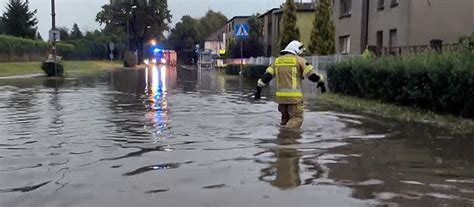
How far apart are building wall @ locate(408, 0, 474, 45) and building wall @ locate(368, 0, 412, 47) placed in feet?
1.19

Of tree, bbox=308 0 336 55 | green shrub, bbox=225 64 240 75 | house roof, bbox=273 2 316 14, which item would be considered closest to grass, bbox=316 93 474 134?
tree, bbox=308 0 336 55

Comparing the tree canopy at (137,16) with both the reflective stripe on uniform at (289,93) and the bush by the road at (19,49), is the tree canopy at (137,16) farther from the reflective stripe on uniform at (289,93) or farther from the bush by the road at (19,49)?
the reflective stripe on uniform at (289,93)

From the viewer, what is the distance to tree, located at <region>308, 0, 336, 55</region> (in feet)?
96.6

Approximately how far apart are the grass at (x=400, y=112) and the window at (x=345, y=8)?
15.7 meters

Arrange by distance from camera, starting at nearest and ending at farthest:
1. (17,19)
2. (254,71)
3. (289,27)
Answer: (289,27) < (254,71) < (17,19)

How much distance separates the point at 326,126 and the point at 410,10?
49.5ft

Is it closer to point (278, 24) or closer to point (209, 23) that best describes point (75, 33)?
point (209, 23)

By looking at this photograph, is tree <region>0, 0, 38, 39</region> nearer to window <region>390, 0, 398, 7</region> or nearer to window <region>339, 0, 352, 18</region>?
window <region>339, 0, 352, 18</region>

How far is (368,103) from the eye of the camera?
1562 centimetres

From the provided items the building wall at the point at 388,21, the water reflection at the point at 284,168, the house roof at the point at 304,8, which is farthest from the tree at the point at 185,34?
the water reflection at the point at 284,168

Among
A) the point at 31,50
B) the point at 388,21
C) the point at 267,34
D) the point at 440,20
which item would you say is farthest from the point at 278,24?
the point at 440,20

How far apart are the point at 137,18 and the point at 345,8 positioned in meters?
72.5

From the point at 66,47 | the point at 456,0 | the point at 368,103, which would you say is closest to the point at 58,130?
the point at 368,103

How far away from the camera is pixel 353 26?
3175 cm
